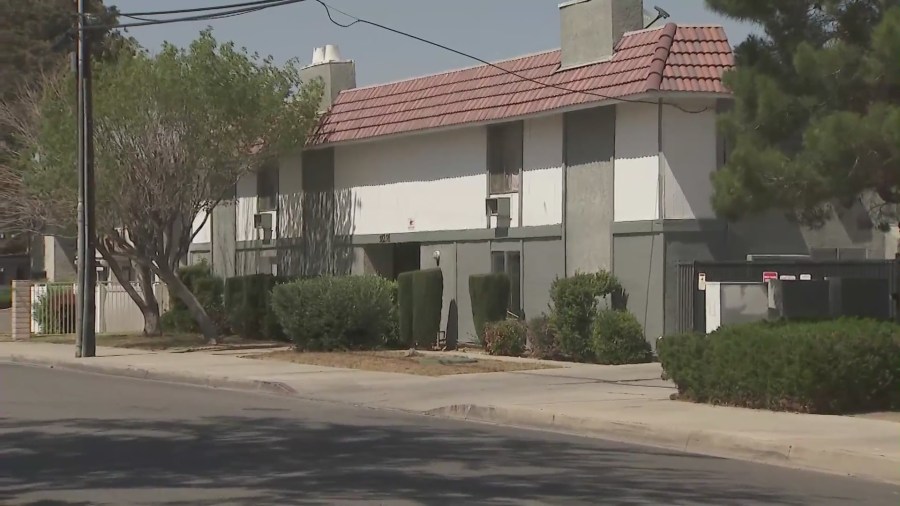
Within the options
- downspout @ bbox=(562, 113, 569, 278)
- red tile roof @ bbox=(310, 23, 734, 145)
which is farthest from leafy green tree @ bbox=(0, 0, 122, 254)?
downspout @ bbox=(562, 113, 569, 278)

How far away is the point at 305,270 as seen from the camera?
32.2m

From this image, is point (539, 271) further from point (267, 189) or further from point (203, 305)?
point (203, 305)

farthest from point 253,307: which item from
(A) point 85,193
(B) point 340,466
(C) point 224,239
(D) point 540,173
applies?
(B) point 340,466

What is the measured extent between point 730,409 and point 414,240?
551 inches

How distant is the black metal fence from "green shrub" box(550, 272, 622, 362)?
1.40 meters

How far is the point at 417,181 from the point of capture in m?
28.7

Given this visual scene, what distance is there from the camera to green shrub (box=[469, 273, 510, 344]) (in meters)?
25.6

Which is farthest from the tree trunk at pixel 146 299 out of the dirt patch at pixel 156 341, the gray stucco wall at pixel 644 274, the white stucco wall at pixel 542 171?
the gray stucco wall at pixel 644 274

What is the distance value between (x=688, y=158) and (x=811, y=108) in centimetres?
792

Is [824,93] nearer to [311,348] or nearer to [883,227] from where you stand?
[883,227]

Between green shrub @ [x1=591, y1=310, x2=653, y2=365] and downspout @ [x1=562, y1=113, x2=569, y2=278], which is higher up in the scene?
downspout @ [x1=562, y1=113, x2=569, y2=278]

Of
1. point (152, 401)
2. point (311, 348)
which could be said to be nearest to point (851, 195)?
point (152, 401)

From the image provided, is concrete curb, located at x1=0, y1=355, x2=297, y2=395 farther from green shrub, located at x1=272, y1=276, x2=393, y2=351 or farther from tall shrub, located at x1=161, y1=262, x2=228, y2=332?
tall shrub, located at x1=161, y1=262, x2=228, y2=332

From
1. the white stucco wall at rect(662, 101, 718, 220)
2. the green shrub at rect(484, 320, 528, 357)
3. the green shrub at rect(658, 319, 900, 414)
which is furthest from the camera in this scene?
the green shrub at rect(484, 320, 528, 357)
